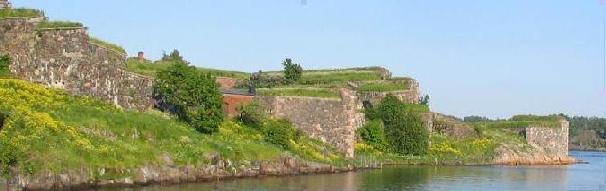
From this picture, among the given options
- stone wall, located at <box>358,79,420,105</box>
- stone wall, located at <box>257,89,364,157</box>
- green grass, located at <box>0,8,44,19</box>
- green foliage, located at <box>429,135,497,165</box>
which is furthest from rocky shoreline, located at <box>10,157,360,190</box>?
stone wall, located at <box>358,79,420,105</box>

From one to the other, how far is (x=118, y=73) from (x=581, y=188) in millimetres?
26003

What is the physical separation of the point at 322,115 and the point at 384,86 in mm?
18656

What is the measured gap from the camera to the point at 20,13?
49.2 metres

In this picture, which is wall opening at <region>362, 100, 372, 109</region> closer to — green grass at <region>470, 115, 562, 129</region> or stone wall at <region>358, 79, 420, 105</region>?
stone wall at <region>358, 79, 420, 105</region>

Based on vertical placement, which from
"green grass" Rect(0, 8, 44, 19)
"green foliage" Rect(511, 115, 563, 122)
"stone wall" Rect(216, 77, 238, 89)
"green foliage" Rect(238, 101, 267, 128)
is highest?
"green grass" Rect(0, 8, 44, 19)

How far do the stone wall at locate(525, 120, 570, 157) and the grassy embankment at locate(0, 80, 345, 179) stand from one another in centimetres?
4315

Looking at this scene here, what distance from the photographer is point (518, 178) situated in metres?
59.0

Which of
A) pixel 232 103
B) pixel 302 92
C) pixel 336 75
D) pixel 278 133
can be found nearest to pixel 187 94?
pixel 278 133

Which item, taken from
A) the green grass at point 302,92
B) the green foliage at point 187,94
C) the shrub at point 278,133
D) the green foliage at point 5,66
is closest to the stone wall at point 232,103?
the green grass at point 302,92

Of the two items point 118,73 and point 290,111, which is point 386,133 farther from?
point 118,73

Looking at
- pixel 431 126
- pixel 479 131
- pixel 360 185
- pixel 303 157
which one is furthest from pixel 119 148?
pixel 479 131

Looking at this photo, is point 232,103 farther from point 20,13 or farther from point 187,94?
point 20,13

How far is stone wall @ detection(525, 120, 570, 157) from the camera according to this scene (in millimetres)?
90625

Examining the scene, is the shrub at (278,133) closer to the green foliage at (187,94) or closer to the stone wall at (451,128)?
the green foliage at (187,94)
